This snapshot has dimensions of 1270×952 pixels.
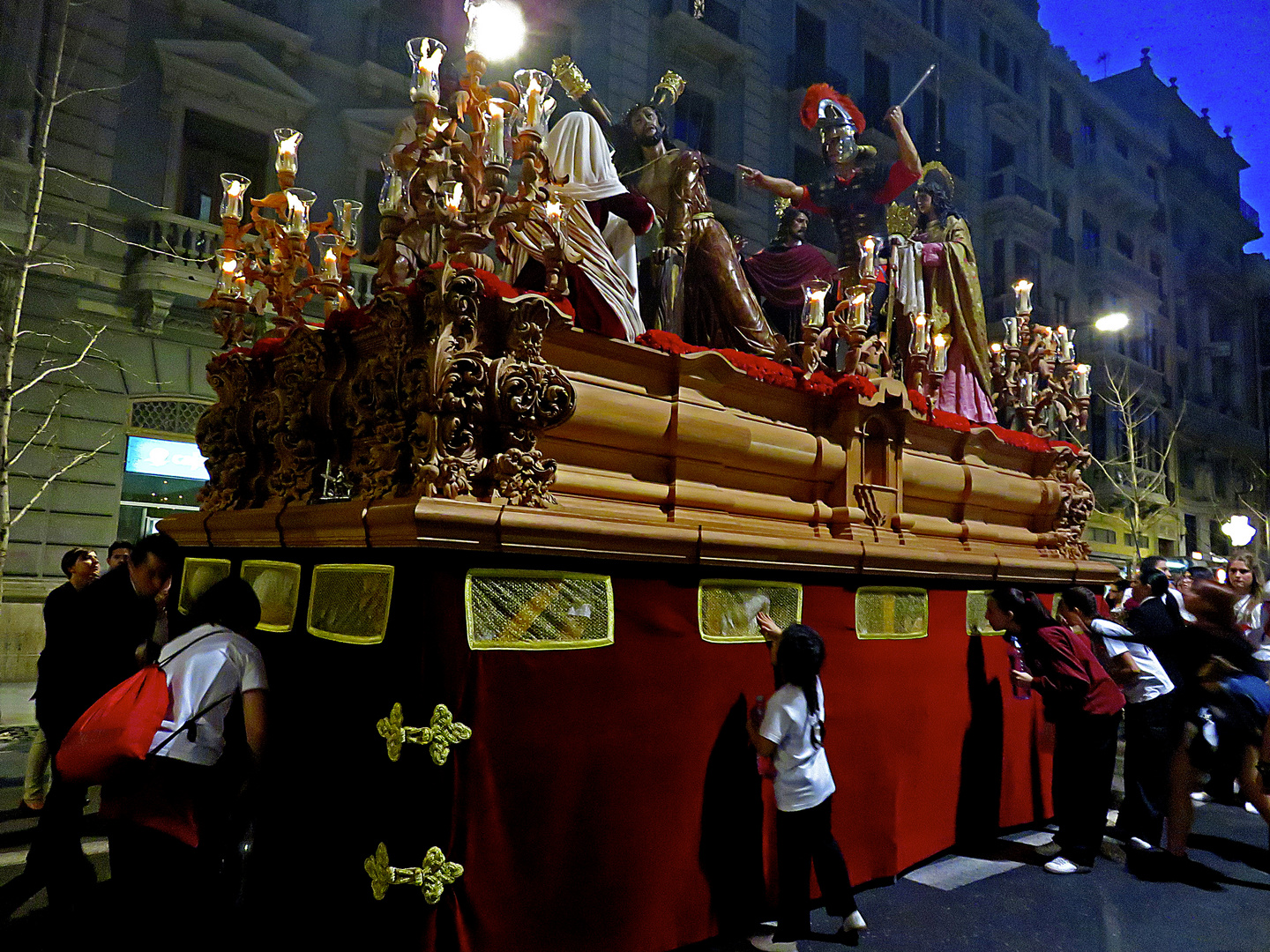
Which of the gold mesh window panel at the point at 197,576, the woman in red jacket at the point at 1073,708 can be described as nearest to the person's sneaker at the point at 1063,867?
the woman in red jacket at the point at 1073,708

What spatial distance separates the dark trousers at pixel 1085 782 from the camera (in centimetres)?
511

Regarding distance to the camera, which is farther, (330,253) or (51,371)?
A: (51,371)

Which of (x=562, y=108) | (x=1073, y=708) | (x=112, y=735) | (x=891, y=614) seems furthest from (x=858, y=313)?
(x=562, y=108)

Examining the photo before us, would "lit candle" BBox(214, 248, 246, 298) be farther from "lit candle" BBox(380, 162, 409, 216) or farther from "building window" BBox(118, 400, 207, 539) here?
"building window" BBox(118, 400, 207, 539)

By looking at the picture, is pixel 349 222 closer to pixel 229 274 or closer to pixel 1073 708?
pixel 229 274

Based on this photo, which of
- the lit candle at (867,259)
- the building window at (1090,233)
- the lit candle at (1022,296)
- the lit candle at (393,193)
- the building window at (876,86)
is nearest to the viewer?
the lit candle at (393,193)

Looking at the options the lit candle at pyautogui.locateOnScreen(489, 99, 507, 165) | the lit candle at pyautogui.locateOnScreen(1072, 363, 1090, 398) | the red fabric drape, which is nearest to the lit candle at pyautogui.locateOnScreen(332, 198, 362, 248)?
the lit candle at pyautogui.locateOnScreen(489, 99, 507, 165)

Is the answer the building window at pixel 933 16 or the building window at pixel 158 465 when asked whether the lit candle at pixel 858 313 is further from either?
the building window at pixel 933 16

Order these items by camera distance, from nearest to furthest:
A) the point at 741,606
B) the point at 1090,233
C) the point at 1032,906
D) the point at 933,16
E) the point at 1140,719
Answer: the point at 741,606, the point at 1032,906, the point at 1140,719, the point at 933,16, the point at 1090,233

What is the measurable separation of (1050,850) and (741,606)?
2.98 metres

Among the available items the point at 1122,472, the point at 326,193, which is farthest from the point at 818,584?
the point at 1122,472

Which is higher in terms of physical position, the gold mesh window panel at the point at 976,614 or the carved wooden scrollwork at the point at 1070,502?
the carved wooden scrollwork at the point at 1070,502

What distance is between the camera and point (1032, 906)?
4.43 meters

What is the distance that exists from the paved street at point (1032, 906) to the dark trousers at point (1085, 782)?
7.6 inches
